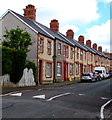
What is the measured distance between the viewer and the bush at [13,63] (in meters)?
19.2

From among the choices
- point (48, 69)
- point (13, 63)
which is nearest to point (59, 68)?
point (48, 69)

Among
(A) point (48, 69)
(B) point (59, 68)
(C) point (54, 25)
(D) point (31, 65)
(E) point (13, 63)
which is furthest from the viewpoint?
(C) point (54, 25)

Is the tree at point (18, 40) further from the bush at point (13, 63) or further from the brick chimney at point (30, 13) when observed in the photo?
the brick chimney at point (30, 13)

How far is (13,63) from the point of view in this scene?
20875mm

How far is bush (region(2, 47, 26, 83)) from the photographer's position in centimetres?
1924

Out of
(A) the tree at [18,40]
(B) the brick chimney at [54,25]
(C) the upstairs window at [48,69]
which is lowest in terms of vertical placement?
(C) the upstairs window at [48,69]

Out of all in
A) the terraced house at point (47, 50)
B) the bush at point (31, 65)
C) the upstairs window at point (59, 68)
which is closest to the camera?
the bush at point (31, 65)

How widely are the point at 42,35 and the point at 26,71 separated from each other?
659 cm

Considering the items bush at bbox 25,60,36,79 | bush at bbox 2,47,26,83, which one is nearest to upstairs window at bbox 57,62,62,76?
bush at bbox 25,60,36,79

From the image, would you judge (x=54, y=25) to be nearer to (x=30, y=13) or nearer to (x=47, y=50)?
(x=30, y=13)

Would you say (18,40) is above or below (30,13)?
below

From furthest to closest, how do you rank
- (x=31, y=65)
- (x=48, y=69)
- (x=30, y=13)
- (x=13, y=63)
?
(x=30, y=13) < (x=48, y=69) < (x=31, y=65) < (x=13, y=63)

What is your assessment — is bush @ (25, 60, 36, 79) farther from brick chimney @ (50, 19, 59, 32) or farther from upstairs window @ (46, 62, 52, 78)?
brick chimney @ (50, 19, 59, 32)

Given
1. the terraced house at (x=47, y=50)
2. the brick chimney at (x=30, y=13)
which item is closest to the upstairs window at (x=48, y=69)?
the terraced house at (x=47, y=50)
